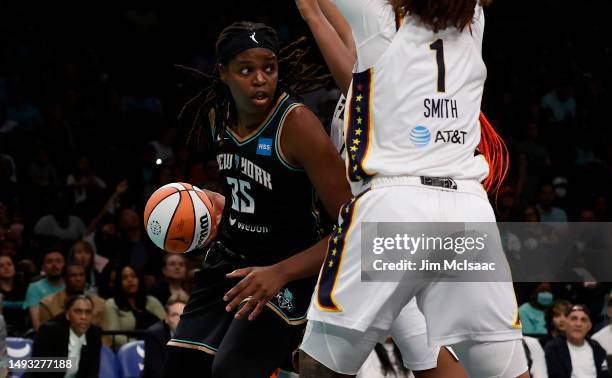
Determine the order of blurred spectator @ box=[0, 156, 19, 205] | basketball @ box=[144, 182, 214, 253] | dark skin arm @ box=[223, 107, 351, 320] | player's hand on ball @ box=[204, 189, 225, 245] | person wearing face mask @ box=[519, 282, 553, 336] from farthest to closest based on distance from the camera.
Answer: blurred spectator @ box=[0, 156, 19, 205]
person wearing face mask @ box=[519, 282, 553, 336]
player's hand on ball @ box=[204, 189, 225, 245]
basketball @ box=[144, 182, 214, 253]
dark skin arm @ box=[223, 107, 351, 320]

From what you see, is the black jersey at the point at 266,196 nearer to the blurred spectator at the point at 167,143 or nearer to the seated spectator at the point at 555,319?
the seated spectator at the point at 555,319

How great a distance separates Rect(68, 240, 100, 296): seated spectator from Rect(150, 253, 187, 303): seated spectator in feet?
1.80

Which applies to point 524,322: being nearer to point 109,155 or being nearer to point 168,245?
point 109,155

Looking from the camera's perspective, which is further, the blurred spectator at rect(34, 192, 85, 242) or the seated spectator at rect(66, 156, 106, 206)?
the seated spectator at rect(66, 156, 106, 206)

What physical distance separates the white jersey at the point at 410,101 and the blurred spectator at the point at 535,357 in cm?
534

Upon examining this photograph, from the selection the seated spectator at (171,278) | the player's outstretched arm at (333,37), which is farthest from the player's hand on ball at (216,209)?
the seated spectator at (171,278)

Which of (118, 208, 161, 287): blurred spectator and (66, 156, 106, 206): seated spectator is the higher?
(66, 156, 106, 206): seated spectator

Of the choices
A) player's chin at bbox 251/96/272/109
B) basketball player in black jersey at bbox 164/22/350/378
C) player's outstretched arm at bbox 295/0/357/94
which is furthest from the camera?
player's chin at bbox 251/96/272/109

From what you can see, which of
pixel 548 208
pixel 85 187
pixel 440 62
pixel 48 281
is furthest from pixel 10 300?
pixel 440 62

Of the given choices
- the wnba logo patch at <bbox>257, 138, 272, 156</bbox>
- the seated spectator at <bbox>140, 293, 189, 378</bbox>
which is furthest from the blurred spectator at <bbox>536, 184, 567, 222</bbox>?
the wnba logo patch at <bbox>257, 138, 272, 156</bbox>

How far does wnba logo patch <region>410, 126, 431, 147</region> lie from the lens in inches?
136

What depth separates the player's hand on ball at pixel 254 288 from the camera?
4027mm

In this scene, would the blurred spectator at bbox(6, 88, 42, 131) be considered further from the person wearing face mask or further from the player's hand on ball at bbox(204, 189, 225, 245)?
the player's hand on ball at bbox(204, 189, 225, 245)

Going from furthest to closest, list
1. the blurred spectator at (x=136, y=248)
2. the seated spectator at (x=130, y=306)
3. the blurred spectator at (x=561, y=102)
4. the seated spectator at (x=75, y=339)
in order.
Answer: the blurred spectator at (x=561, y=102) < the blurred spectator at (x=136, y=248) < the seated spectator at (x=130, y=306) < the seated spectator at (x=75, y=339)
